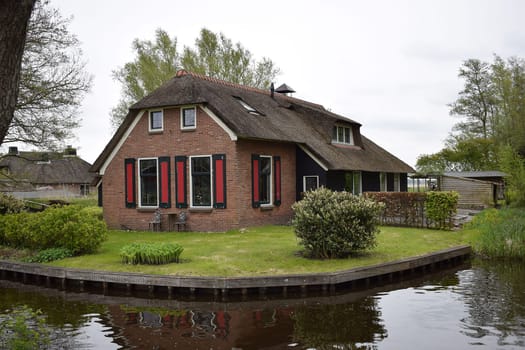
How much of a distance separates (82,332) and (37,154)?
13.0m

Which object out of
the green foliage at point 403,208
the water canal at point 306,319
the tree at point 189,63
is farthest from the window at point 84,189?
the water canal at point 306,319

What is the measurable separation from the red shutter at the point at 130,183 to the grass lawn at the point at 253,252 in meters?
1.96

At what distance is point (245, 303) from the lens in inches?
383

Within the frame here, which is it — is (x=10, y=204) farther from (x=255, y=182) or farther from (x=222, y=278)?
(x=222, y=278)

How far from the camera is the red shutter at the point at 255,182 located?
60.2ft

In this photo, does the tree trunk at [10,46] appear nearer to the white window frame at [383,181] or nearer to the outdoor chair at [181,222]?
the outdoor chair at [181,222]

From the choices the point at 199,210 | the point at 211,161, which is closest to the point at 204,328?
the point at 199,210

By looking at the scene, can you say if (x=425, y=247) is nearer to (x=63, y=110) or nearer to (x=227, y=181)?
(x=227, y=181)

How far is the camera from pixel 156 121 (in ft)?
63.7

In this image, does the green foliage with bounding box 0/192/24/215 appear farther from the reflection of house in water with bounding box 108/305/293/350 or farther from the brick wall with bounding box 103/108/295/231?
the reflection of house in water with bounding box 108/305/293/350

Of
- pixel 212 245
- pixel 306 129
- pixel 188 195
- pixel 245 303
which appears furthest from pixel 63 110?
pixel 245 303

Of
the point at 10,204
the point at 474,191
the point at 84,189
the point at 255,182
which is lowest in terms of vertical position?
the point at 10,204

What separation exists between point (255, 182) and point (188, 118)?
11.2 feet

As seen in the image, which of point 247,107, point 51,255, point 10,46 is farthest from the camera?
point 247,107
